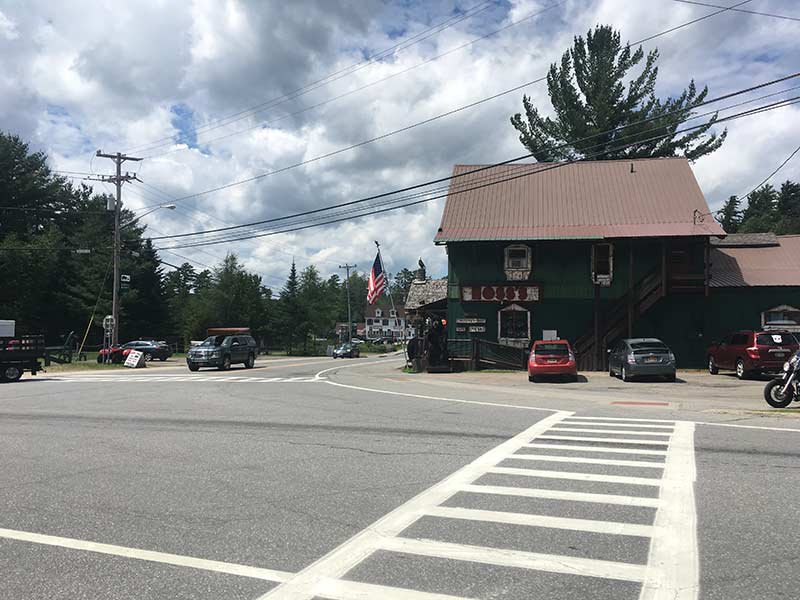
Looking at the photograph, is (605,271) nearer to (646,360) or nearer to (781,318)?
(781,318)

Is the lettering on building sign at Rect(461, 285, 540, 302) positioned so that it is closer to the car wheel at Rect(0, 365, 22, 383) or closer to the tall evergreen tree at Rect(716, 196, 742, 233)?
the car wheel at Rect(0, 365, 22, 383)

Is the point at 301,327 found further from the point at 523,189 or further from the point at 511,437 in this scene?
the point at 511,437

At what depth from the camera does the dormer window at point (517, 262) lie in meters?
31.7

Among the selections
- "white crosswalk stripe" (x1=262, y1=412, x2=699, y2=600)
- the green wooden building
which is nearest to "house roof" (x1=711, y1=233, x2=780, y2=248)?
the green wooden building

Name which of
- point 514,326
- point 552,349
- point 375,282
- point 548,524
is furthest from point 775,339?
point 375,282

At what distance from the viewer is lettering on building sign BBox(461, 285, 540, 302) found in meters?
31.5

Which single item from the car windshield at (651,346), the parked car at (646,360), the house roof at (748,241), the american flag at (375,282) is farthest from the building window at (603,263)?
the american flag at (375,282)

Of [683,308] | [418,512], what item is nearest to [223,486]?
[418,512]

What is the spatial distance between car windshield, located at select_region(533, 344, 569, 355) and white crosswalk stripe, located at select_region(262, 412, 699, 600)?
14028mm

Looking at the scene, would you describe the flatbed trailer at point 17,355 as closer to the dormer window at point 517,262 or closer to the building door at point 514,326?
the building door at point 514,326

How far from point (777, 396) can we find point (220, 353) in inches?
1029

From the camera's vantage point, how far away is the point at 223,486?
23.1ft

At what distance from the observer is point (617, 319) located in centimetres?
2995

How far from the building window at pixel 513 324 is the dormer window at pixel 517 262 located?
5.00 ft
